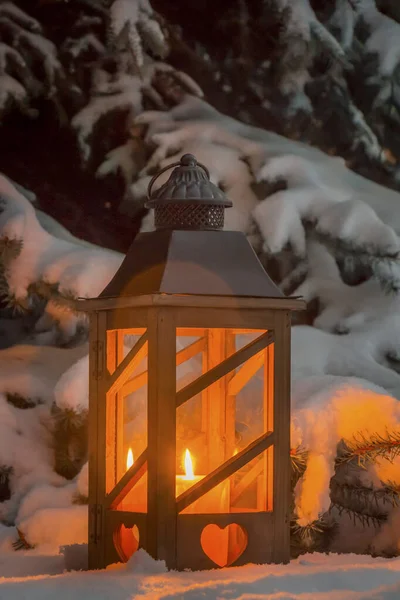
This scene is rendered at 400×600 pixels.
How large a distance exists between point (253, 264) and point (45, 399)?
3.82 feet

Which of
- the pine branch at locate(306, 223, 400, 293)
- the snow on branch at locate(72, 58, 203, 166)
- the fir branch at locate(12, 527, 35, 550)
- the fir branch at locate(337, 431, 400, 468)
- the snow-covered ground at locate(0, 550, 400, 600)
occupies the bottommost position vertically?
the fir branch at locate(12, 527, 35, 550)

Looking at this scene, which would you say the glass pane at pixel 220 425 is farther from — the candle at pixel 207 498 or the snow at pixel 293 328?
the snow at pixel 293 328

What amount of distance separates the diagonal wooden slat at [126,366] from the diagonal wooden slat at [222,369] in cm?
13

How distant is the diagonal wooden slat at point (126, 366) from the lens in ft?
6.71

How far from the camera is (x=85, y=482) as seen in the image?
2770mm

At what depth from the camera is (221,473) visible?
203 cm

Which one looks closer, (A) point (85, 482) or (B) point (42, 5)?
(A) point (85, 482)

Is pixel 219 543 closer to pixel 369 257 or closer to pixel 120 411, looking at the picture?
pixel 120 411

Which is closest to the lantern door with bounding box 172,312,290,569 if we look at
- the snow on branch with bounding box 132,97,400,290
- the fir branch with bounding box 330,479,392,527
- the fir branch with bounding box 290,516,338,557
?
the fir branch with bounding box 290,516,338,557

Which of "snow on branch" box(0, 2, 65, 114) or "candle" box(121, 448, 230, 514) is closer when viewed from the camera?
"candle" box(121, 448, 230, 514)

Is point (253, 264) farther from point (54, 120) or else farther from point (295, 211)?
point (54, 120)

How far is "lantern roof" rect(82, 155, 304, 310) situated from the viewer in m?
2.03

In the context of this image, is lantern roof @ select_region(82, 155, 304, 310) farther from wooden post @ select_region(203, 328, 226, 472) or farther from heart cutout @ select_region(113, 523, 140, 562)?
heart cutout @ select_region(113, 523, 140, 562)

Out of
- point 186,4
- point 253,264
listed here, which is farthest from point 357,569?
point 186,4
